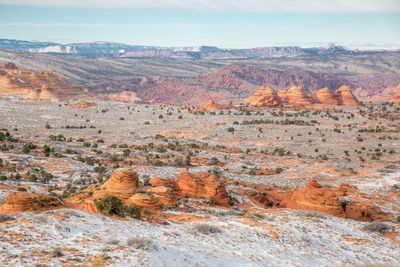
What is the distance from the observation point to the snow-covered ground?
1286 centimetres

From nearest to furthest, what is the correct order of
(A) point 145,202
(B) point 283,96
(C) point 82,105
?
(A) point 145,202, (C) point 82,105, (B) point 283,96

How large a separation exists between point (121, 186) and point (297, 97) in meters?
77.8

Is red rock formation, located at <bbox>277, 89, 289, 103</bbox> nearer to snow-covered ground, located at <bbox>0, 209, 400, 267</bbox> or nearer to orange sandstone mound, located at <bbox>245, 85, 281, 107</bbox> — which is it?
orange sandstone mound, located at <bbox>245, 85, 281, 107</bbox>

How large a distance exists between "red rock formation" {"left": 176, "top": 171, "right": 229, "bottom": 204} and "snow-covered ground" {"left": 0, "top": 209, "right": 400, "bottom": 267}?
11.6 feet

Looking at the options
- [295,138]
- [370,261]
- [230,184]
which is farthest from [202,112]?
[370,261]

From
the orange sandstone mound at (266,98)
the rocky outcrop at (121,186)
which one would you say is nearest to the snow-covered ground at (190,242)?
the rocky outcrop at (121,186)

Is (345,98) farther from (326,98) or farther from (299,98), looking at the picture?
(299,98)

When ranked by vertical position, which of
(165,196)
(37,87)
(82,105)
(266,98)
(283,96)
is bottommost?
(82,105)

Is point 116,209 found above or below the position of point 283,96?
above

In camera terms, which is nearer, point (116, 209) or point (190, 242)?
point (190, 242)

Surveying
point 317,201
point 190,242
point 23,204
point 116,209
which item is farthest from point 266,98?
point 190,242

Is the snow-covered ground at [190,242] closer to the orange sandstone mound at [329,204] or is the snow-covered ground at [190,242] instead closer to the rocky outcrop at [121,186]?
the orange sandstone mound at [329,204]

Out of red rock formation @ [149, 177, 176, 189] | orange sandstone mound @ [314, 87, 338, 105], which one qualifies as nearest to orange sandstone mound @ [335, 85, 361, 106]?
orange sandstone mound @ [314, 87, 338, 105]

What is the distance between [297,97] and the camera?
95938mm
